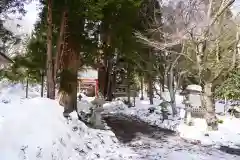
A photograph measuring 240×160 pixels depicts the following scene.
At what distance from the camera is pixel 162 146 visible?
36.9ft

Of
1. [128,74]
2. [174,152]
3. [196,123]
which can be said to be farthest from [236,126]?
[128,74]

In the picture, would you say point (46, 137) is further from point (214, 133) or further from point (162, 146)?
point (214, 133)

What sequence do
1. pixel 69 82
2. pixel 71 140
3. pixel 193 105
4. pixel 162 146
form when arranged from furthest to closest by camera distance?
pixel 193 105
pixel 69 82
pixel 162 146
pixel 71 140

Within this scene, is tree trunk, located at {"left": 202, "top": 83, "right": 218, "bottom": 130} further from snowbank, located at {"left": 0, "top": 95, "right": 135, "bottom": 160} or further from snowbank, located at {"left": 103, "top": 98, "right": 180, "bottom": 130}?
snowbank, located at {"left": 0, "top": 95, "right": 135, "bottom": 160}

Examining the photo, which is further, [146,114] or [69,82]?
[146,114]

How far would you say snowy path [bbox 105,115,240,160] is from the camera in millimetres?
9423

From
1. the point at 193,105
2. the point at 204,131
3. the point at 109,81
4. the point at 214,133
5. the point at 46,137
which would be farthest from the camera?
the point at 109,81

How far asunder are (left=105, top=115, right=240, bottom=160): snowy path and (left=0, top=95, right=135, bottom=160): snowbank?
715 mm

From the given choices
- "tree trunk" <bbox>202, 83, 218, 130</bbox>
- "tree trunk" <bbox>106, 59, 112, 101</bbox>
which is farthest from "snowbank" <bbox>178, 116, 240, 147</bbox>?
"tree trunk" <bbox>106, 59, 112, 101</bbox>

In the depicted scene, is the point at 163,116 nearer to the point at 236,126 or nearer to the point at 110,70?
the point at 236,126

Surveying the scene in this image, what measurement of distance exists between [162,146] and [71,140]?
3.65 meters

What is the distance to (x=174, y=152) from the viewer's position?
10.0m

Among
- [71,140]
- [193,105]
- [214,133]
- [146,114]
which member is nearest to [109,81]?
[146,114]

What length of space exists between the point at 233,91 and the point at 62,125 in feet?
36.9
